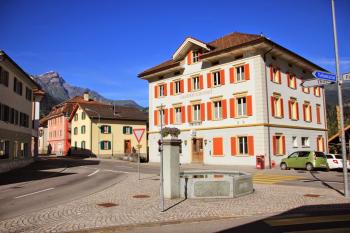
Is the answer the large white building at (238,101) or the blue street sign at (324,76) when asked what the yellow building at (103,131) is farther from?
the blue street sign at (324,76)

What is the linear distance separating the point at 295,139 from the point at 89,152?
34312 millimetres

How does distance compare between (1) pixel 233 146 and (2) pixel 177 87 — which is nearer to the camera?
(1) pixel 233 146

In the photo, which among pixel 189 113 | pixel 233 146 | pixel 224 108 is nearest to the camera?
pixel 233 146

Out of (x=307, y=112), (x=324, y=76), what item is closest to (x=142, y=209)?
(x=324, y=76)

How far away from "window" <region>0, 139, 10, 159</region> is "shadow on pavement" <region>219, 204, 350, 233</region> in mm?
23830

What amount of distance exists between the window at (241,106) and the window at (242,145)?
7.52 ft

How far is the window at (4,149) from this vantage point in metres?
27.3

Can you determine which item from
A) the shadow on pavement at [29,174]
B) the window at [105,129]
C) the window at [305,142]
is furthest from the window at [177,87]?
the window at [105,129]

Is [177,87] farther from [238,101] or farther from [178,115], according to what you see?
[238,101]

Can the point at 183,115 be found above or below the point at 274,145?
above

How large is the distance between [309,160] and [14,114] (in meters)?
24.6

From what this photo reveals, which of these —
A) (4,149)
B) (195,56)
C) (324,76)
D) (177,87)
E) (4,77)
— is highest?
(195,56)

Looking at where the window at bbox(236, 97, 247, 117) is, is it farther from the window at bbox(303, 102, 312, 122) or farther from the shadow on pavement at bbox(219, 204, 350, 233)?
the shadow on pavement at bbox(219, 204, 350, 233)

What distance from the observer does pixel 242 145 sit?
32.7 metres
